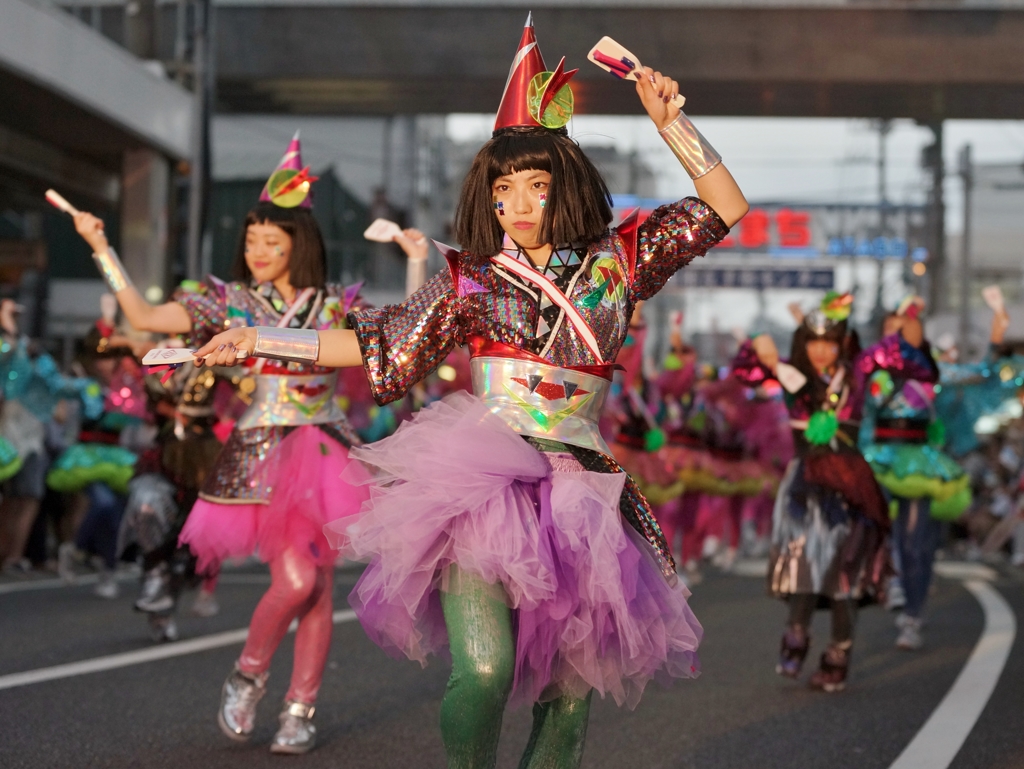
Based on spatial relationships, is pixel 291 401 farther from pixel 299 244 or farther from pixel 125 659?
pixel 125 659

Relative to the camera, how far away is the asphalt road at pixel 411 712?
5.73 m

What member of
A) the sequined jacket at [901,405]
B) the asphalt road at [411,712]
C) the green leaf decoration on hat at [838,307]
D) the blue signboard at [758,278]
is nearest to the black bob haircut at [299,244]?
the asphalt road at [411,712]

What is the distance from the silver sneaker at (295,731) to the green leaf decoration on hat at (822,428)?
11.3ft

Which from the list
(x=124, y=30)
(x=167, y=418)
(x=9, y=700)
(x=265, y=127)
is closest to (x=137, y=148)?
(x=124, y=30)

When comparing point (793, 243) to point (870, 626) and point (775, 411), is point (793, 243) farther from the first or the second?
point (870, 626)

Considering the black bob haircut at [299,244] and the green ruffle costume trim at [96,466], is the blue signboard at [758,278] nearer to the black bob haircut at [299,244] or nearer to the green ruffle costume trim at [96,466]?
the green ruffle costume trim at [96,466]

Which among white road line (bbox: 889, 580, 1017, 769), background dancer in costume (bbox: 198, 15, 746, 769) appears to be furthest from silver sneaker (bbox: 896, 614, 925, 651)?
background dancer in costume (bbox: 198, 15, 746, 769)

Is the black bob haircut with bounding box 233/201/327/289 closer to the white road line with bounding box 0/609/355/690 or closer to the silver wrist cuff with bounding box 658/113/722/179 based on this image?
the white road line with bounding box 0/609/355/690

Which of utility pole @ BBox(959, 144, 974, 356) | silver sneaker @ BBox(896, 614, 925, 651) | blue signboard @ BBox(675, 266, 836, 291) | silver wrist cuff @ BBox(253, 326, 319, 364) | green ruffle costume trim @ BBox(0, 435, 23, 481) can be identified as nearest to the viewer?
silver wrist cuff @ BBox(253, 326, 319, 364)

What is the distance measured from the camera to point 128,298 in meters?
5.96

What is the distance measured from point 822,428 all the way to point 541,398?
4.36 m

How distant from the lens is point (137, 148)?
20844 millimetres

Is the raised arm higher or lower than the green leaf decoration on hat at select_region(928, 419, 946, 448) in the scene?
higher

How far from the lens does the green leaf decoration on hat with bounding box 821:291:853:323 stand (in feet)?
27.7
